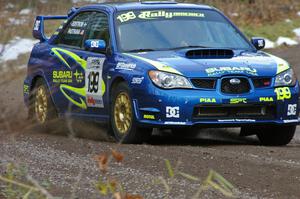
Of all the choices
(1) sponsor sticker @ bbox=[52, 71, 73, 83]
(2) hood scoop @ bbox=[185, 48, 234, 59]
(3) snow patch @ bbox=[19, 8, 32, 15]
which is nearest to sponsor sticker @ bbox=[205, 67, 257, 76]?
(2) hood scoop @ bbox=[185, 48, 234, 59]

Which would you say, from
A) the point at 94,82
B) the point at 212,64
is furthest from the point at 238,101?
the point at 94,82

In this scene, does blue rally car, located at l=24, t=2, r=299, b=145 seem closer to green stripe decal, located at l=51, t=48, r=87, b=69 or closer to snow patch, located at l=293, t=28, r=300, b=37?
green stripe decal, located at l=51, t=48, r=87, b=69

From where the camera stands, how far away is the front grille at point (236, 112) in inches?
426

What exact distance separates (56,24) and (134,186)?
1838 centimetres

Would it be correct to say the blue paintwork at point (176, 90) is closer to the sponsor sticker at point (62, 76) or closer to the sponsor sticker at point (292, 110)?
the sponsor sticker at point (292, 110)

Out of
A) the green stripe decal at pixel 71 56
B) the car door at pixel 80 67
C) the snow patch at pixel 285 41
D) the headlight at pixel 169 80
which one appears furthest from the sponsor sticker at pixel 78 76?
the snow patch at pixel 285 41

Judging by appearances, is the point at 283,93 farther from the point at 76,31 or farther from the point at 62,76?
the point at 76,31

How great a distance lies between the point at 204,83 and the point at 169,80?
0.36 meters

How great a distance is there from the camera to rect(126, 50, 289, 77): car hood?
10766 millimetres

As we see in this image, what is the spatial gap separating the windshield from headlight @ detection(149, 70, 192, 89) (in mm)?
957

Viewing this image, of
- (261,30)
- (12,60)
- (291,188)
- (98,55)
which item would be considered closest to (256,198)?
(291,188)

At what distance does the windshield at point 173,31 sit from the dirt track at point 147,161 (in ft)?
3.53

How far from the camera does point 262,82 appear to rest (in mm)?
11008

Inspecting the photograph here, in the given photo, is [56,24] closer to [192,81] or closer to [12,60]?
[192,81]
